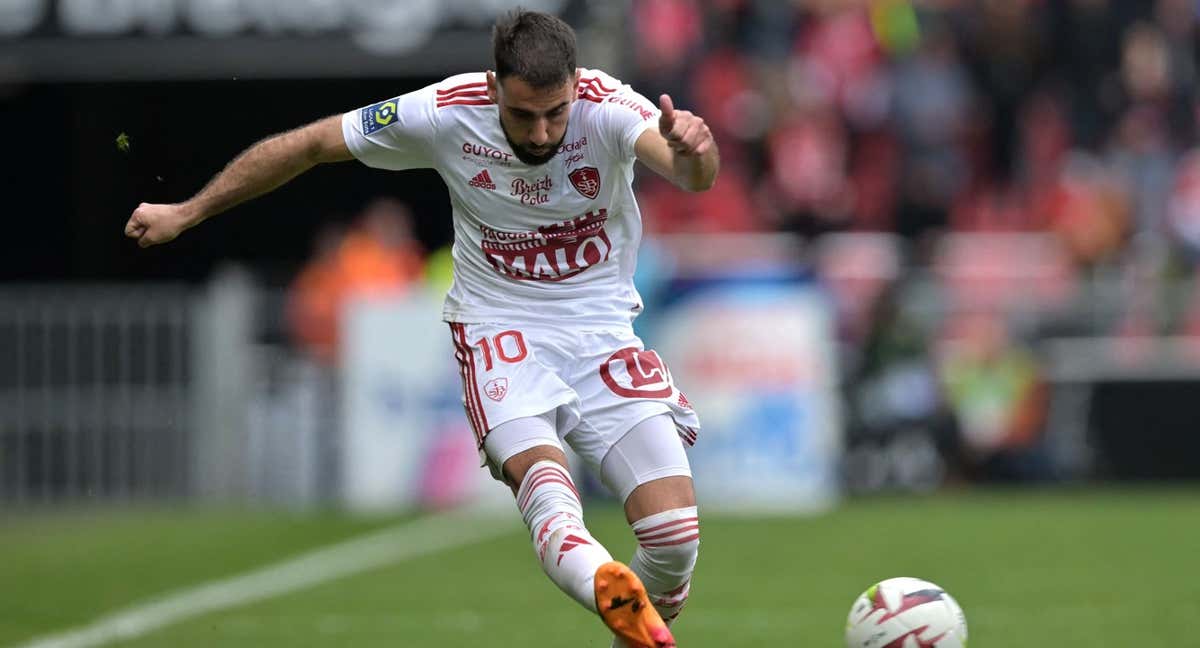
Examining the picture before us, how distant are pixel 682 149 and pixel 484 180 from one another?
0.96 metres

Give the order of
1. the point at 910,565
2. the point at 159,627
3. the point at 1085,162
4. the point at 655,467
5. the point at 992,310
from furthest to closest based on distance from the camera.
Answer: the point at 1085,162, the point at 992,310, the point at 910,565, the point at 159,627, the point at 655,467

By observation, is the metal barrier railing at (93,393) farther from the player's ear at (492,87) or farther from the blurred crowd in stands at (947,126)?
the player's ear at (492,87)

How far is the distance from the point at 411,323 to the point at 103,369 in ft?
8.37

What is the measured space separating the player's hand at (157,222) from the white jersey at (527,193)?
0.65 metres

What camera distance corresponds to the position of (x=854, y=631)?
23.1ft

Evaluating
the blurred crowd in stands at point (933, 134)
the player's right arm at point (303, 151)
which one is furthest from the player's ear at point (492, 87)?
the blurred crowd in stands at point (933, 134)

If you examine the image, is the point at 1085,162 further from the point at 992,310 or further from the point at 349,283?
the point at 349,283

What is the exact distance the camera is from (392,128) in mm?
6977

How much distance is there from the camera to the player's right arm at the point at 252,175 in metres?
6.91

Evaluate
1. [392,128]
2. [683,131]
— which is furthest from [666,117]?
[392,128]

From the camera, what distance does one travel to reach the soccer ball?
6.91m

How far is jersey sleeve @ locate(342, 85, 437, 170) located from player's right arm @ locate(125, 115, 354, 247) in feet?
0.15

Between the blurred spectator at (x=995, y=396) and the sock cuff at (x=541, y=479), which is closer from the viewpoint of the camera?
the sock cuff at (x=541, y=479)

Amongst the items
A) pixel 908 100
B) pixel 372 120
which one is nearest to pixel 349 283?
pixel 908 100
